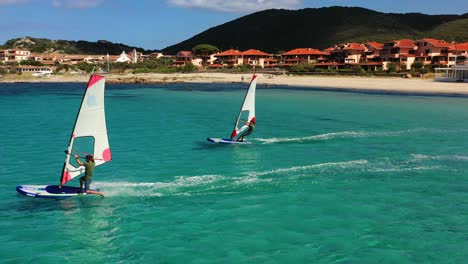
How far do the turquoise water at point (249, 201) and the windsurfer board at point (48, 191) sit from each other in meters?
0.37

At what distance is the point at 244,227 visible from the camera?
17.0 metres

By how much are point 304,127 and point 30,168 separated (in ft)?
86.8

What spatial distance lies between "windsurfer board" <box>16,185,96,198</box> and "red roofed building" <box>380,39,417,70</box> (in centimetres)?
13187

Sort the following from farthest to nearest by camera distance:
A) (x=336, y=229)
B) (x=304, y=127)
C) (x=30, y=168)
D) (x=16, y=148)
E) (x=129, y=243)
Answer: (x=304, y=127), (x=16, y=148), (x=30, y=168), (x=336, y=229), (x=129, y=243)

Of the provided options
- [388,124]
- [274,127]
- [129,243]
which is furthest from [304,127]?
[129,243]

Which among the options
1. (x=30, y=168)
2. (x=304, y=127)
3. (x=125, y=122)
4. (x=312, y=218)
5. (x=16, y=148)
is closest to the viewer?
(x=312, y=218)

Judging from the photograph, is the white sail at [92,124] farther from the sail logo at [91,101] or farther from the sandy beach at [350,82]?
the sandy beach at [350,82]

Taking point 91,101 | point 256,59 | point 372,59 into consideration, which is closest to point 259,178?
point 91,101

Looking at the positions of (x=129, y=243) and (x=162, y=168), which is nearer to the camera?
(x=129, y=243)

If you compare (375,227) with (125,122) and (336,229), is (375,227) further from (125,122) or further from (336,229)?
(125,122)

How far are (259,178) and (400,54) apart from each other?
131180 mm

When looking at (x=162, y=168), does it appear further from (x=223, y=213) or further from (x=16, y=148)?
(x=16, y=148)

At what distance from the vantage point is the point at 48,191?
1970cm

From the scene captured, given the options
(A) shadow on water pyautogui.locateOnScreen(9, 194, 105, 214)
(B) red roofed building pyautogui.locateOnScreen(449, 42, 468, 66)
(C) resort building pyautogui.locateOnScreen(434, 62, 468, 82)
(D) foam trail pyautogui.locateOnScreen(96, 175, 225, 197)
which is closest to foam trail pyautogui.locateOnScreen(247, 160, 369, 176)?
(D) foam trail pyautogui.locateOnScreen(96, 175, 225, 197)
